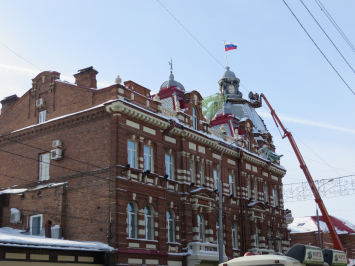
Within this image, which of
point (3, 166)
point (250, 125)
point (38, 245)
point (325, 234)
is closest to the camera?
point (38, 245)

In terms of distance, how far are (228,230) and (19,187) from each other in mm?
15105

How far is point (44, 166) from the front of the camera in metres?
31.2

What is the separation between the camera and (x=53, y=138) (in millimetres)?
30906

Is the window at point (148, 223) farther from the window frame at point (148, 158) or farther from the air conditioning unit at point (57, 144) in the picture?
the air conditioning unit at point (57, 144)

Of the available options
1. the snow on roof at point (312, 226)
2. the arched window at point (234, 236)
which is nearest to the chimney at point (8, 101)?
the arched window at point (234, 236)

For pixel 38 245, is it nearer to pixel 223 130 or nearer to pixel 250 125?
pixel 223 130

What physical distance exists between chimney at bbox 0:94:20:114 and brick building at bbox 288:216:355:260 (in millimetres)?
45064

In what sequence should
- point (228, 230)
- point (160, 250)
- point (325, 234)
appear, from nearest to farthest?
1. point (160, 250)
2. point (228, 230)
3. point (325, 234)

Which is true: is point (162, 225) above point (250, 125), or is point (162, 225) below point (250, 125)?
below

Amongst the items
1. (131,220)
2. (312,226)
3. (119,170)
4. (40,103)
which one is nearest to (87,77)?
(40,103)

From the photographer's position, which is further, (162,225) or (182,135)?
(182,135)

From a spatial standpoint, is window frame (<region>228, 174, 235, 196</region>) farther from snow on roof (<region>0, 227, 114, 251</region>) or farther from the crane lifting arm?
snow on roof (<region>0, 227, 114, 251</region>)

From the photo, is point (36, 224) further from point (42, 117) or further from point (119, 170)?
point (42, 117)

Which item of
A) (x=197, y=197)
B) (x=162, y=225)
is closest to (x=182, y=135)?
(x=197, y=197)
